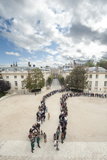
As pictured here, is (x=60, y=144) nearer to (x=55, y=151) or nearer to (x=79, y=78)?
(x=55, y=151)

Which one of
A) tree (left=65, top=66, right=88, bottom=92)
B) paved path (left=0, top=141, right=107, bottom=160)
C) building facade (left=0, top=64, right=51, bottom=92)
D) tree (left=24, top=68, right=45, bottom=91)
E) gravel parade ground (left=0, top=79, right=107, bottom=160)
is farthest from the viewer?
building facade (left=0, top=64, right=51, bottom=92)

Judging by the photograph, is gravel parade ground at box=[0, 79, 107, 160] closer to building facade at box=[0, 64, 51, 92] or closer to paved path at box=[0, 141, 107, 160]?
paved path at box=[0, 141, 107, 160]

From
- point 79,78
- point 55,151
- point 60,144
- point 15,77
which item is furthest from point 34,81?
point 55,151

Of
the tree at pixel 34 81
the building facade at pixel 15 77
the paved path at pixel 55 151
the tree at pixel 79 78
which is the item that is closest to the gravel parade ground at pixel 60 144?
the paved path at pixel 55 151

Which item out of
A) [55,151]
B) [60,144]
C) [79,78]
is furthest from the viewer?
[79,78]

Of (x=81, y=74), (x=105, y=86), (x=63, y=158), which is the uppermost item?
(x=81, y=74)

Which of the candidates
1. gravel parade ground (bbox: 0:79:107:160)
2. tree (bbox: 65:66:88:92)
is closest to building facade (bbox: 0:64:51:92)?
tree (bbox: 65:66:88:92)

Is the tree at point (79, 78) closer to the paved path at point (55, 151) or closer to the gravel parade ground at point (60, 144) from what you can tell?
the gravel parade ground at point (60, 144)

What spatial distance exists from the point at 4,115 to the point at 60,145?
11.8 m

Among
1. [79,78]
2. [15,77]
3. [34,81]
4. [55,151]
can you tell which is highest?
[15,77]

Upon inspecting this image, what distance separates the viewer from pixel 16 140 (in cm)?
943

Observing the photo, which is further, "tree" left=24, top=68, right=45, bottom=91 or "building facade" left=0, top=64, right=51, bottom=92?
→ "building facade" left=0, top=64, right=51, bottom=92

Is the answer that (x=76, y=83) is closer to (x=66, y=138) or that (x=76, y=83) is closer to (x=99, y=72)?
(x=99, y=72)

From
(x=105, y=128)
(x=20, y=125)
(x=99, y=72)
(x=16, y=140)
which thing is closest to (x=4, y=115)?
(x=20, y=125)
